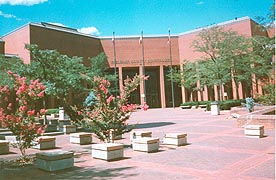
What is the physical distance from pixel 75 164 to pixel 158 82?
172 ft

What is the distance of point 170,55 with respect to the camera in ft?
184

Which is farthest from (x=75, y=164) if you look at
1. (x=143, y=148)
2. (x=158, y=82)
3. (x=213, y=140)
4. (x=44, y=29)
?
(x=158, y=82)

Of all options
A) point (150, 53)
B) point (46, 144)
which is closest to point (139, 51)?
point (150, 53)

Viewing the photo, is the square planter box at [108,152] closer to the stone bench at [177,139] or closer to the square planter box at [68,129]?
the stone bench at [177,139]

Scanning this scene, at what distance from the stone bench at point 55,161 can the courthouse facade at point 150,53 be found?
1603 inches

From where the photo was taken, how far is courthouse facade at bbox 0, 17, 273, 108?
4859cm

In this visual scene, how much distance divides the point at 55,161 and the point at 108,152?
181 cm

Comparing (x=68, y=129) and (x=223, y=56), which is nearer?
(x=68, y=129)

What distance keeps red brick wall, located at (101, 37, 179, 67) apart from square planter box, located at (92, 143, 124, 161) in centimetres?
4679

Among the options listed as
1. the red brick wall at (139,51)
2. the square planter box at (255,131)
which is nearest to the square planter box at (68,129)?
the square planter box at (255,131)

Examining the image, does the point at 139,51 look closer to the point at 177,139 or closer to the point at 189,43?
the point at 189,43

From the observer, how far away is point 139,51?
56906 mm

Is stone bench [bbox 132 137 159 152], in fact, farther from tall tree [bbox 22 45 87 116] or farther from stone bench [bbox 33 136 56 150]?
tall tree [bbox 22 45 87 116]

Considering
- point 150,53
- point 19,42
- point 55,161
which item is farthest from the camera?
point 150,53
